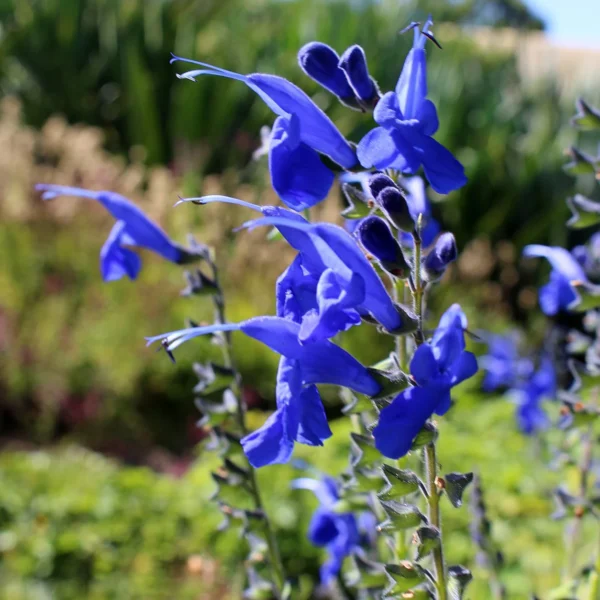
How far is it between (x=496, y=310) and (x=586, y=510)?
3.27 meters

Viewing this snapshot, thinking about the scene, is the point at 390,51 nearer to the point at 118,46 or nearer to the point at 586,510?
the point at 118,46

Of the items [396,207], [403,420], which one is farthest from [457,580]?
[396,207]

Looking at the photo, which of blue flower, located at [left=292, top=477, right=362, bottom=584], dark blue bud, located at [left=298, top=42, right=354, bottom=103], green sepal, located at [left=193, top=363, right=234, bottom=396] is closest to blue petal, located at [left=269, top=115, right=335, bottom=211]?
dark blue bud, located at [left=298, top=42, right=354, bottom=103]

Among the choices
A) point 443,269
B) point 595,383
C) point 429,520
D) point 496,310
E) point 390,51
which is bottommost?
point 496,310

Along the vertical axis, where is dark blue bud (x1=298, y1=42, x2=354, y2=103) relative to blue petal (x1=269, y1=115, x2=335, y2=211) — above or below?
above

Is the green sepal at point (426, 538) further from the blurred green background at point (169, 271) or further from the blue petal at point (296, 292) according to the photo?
the blurred green background at point (169, 271)

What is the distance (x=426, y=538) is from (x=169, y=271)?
10.6ft

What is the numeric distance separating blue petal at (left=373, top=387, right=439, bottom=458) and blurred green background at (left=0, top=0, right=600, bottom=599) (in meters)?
0.94

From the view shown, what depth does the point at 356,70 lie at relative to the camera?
536 mm

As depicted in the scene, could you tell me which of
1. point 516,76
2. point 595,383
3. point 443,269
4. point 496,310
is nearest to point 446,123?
point 496,310

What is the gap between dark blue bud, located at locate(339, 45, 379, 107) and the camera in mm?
534

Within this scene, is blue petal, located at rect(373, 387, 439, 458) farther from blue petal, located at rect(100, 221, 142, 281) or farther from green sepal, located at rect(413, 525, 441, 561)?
blue petal, located at rect(100, 221, 142, 281)

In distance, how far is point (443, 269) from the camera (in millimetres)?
500

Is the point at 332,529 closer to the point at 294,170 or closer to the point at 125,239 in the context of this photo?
the point at 125,239
